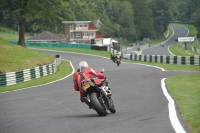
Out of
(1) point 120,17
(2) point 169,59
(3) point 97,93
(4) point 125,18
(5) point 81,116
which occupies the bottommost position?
(2) point 169,59

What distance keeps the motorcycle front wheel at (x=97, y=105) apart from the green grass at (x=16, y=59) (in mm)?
20479

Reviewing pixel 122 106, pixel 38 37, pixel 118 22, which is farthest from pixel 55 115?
pixel 118 22

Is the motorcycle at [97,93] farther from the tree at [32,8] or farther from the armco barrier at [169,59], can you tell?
the tree at [32,8]

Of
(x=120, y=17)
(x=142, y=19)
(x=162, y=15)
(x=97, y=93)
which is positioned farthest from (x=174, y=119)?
(x=162, y=15)

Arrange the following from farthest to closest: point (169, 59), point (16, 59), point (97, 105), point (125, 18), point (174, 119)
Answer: point (125, 18) → point (169, 59) → point (16, 59) → point (97, 105) → point (174, 119)

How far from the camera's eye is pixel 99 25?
12800 cm

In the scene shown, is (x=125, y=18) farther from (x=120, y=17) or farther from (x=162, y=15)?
(x=162, y=15)

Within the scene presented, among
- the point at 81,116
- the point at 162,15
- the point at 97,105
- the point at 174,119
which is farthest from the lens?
the point at 162,15

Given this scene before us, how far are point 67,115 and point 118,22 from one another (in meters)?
130

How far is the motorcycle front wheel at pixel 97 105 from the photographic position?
11.0 metres

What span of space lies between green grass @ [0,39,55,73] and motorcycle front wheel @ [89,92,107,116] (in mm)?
20479

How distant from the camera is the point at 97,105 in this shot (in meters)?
11.1

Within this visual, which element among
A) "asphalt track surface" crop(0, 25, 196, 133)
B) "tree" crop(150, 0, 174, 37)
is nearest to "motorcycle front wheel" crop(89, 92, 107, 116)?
"asphalt track surface" crop(0, 25, 196, 133)

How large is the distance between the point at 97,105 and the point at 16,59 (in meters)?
25.8
